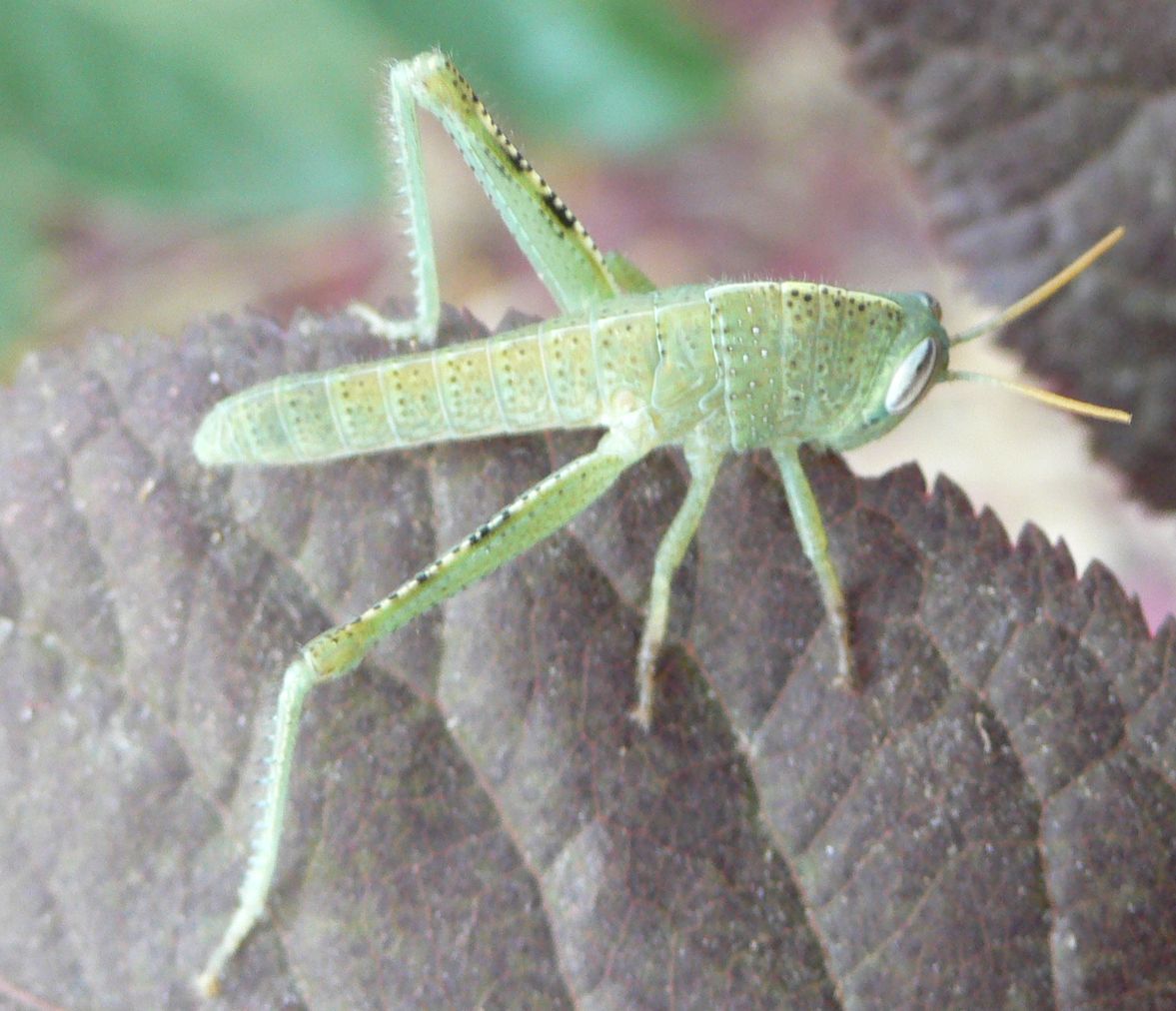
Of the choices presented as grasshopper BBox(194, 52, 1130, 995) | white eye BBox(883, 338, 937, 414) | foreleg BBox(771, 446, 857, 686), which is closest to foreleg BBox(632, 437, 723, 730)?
grasshopper BBox(194, 52, 1130, 995)

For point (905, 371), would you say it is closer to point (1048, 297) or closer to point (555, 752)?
point (1048, 297)

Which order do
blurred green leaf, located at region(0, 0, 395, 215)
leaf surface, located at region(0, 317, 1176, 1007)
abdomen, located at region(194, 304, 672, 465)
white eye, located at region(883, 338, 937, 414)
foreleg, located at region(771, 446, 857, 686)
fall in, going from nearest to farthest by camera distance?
1. leaf surface, located at region(0, 317, 1176, 1007)
2. foreleg, located at region(771, 446, 857, 686)
3. abdomen, located at region(194, 304, 672, 465)
4. white eye, located at region(883, 338, 937, 414)
5. blurred green leaf, located at region(0, 0, 395, 215)

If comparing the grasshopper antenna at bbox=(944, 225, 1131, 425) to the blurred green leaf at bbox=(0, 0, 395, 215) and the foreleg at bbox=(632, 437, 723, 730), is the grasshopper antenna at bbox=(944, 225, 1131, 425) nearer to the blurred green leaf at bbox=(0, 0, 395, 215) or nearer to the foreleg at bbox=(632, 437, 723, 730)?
the foreleg at bbox=(632, 437, 723, 730)

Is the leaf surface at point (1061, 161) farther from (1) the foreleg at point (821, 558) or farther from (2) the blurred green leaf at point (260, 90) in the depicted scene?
(2) the blurred green leaf at point (260, 90)

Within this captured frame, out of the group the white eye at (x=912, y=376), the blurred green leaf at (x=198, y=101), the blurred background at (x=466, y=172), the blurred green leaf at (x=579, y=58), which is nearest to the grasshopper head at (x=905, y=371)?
the white eye at (x=912, y=376)

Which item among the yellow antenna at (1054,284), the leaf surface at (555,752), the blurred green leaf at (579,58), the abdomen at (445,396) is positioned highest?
the blurred green leaf at (579,58)

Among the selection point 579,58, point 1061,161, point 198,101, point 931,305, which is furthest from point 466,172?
point 1061,161
